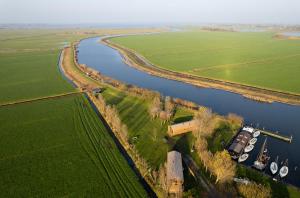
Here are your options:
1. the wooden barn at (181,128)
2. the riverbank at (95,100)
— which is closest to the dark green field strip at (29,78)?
the riverbank at (95,100)

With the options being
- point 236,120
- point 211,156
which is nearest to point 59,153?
point 211,156

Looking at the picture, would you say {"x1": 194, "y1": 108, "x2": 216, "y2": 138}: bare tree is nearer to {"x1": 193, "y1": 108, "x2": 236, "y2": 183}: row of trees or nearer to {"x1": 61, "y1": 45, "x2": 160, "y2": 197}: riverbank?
{"x1": 193, "y1": 108, "x2": 236, "y2": 183}: row of trees

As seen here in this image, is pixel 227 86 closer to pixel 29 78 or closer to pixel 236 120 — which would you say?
pixel 236 120

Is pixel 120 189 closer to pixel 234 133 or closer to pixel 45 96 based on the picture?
pixel 234 133

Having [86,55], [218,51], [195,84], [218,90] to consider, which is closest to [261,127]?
[218,90]

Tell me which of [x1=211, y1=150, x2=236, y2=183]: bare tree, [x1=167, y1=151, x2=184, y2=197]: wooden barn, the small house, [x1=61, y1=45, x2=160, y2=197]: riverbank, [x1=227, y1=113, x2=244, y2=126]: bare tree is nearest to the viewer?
[x1=167, y1=151, x2=184, y2=197]: wooden barn

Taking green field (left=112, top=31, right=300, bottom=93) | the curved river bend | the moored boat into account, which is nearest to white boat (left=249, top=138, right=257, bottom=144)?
the curved river bend
